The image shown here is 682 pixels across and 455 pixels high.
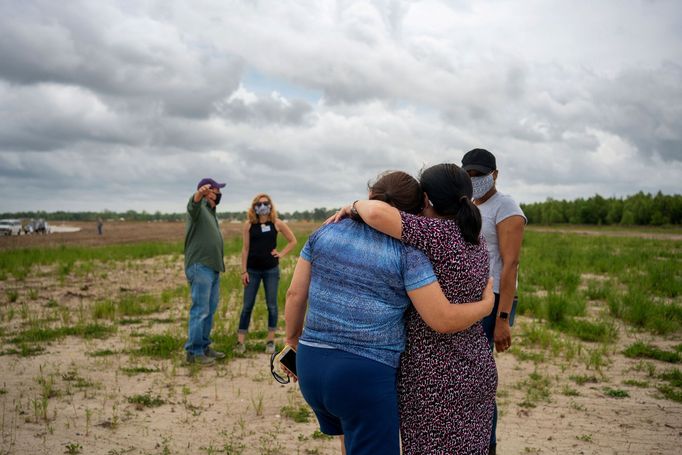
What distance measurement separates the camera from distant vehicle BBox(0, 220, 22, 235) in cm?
4634

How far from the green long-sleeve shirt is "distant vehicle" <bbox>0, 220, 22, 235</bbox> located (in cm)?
4949

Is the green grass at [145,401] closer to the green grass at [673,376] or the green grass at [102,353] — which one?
the green grass at [102,353]

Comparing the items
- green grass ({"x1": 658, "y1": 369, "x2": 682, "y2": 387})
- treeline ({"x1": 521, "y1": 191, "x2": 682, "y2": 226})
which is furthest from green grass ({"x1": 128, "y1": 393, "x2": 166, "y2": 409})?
treeline ({"x1": 521, "y1": 191, "x2": 682, "y2": 226})

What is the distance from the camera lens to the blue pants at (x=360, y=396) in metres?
1.96

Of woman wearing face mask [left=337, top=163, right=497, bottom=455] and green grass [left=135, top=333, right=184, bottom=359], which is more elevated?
woman wearing face mask [left=337, top=163, right=497, bottom=455]

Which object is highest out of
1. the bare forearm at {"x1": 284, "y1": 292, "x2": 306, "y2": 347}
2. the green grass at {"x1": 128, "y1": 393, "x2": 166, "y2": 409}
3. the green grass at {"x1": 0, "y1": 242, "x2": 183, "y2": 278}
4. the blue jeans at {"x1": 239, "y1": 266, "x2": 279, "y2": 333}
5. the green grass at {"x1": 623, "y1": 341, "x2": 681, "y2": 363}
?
the bare forearm at {"x1": 284, "y1": 292, "x2": 306, "y2": 347}

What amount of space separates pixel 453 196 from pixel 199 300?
4.41 metres

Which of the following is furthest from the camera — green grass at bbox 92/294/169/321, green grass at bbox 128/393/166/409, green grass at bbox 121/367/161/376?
green grass at bbox 92/294/169/321

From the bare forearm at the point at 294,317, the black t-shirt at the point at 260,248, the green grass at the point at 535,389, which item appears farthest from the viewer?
the black t-shirt at the point at 260,248

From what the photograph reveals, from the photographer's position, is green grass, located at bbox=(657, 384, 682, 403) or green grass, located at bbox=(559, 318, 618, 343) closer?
green grass, located at bbox=(657, 384, 682, 403)

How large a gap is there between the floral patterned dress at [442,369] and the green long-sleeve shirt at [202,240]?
4196mm

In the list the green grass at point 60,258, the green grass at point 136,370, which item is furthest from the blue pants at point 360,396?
the green grass at point 60,258

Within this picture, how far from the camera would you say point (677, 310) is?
8.87 meters

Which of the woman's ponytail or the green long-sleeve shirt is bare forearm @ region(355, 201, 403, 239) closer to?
the woman's ponytail
